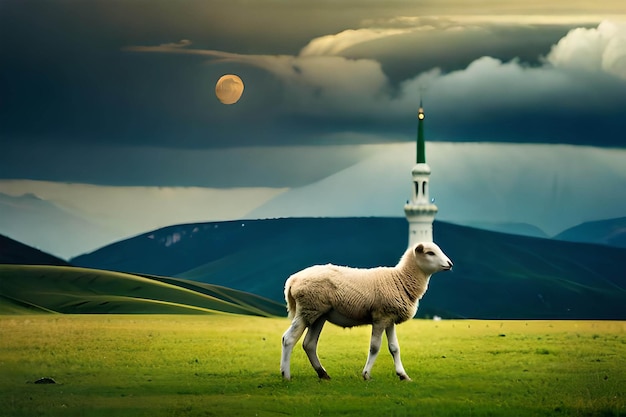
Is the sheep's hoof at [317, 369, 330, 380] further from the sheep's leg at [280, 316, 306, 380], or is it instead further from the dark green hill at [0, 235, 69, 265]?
the dark green hill at [0, 235, 69, 265]

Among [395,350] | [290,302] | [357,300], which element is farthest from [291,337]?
[395,350]

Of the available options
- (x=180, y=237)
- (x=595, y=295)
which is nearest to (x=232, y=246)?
(x=180, y=237)

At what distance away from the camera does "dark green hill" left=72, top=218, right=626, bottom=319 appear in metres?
39.2

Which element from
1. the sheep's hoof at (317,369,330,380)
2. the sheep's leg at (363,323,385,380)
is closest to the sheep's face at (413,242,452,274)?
the sheep's leg at (363,323,385,380)

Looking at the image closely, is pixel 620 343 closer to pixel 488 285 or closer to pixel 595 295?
pixel 595 295

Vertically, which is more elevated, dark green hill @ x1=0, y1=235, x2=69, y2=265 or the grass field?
dark green hill @ x1=0, y1=235, x2=69, y2=265

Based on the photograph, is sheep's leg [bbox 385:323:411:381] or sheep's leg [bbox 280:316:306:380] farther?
sheep's leg [bbox 385:323:411:381]

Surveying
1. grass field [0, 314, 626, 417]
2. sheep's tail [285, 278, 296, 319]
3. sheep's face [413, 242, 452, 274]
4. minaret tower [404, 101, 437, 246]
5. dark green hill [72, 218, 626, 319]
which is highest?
minaret tower [404, 101, 437, 246]

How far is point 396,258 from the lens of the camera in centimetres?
5647

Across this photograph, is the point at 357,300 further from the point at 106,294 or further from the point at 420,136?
the point at 106,294

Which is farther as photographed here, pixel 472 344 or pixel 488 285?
pixel 488 285

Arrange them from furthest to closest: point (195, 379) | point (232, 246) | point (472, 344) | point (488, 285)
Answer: point (488, 285) < point (232, 246) < point (472, 344) < point (195, 379)

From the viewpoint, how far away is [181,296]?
3919 cm

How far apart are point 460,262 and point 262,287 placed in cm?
1382
